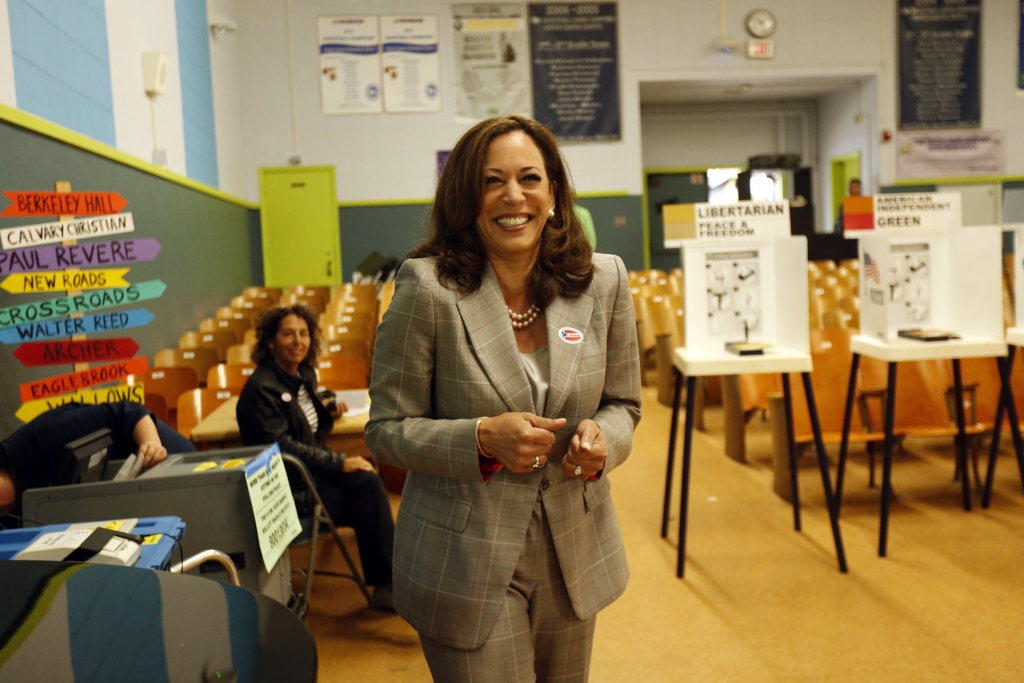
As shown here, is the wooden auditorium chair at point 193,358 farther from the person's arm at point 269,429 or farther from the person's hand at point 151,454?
the person's hand at point 151,454

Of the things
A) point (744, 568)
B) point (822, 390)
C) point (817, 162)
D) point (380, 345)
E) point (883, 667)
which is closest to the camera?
point (380, 345)

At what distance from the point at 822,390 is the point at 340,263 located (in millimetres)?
9188

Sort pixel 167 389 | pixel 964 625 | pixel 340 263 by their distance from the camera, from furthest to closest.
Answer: pixel 340 263 < pixel 167 389 < pixel 964 625

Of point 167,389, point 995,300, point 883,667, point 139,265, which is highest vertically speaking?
point 139,265

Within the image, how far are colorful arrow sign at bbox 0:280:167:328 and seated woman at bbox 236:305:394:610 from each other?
504 mm

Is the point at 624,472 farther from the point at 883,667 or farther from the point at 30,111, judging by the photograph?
the point at 30,111

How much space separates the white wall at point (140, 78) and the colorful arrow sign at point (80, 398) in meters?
4.11

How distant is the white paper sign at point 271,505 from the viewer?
2.37m

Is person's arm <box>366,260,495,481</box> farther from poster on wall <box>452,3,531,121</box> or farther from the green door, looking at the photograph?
the green door

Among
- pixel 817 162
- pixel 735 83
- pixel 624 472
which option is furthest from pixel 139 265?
pixel 817 162

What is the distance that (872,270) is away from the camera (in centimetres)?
354

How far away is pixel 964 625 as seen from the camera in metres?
2.76

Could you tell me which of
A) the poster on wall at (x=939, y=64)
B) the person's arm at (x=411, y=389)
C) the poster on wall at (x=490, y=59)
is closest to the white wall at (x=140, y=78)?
the poster on wall at (x=490, y=59)

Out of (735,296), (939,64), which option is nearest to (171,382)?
(735,296)
